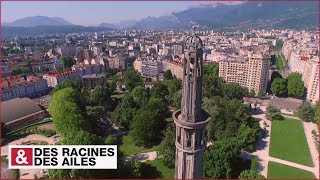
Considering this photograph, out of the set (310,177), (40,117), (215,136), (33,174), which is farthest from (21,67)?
(310,177)

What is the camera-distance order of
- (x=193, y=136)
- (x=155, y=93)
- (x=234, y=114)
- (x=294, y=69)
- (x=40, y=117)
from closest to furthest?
(x=193, y=136) → (x=234, y=114) → (x=40, y=117) → (x=155, y=93) → (x=294, y=69)

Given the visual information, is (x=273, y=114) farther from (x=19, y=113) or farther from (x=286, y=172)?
(x=19, y=113)

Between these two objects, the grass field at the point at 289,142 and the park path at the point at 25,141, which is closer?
the park path at the point at 25,141

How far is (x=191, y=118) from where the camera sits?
18500mm

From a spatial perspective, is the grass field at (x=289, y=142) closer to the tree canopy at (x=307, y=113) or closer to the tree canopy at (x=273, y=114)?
the tree canopy at (x=273, y=114)

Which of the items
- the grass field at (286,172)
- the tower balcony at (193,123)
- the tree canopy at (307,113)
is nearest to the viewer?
the tower balcony at (193,123)

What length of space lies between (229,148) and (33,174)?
81.0 ft

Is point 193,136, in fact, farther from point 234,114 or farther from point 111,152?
point 234,114

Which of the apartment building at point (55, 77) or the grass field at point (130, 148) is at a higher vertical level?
the apartment building at point (55, 77)

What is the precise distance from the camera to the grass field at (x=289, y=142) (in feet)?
133

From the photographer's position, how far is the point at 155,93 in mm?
62312

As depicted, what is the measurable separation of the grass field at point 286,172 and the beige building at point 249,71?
115 ft

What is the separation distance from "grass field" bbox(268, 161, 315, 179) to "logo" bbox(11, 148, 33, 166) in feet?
92.8

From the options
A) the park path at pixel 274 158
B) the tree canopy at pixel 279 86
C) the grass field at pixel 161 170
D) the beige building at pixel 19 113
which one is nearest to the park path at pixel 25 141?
the beige building at pixel 19 113
